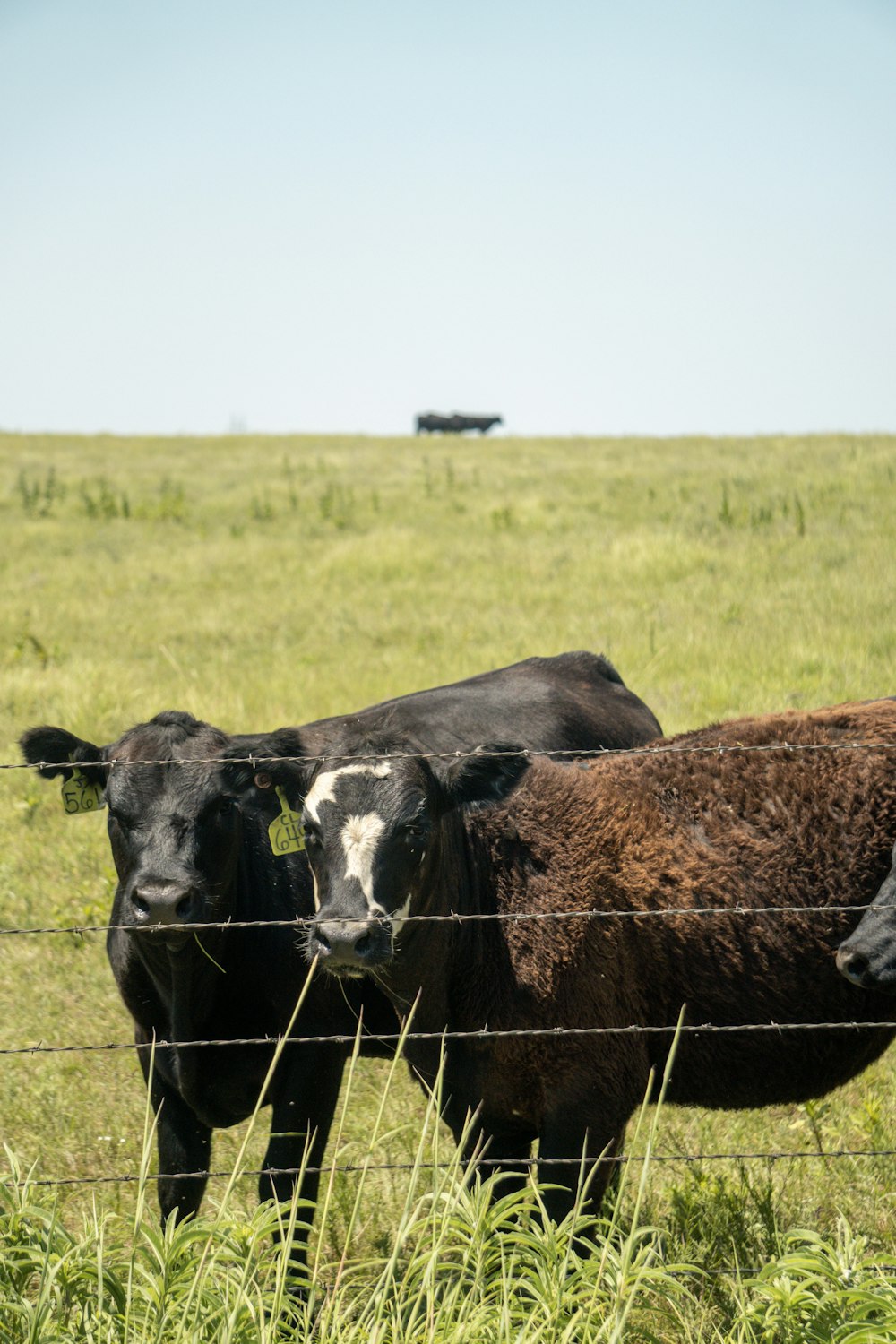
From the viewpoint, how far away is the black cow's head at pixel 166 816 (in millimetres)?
4773

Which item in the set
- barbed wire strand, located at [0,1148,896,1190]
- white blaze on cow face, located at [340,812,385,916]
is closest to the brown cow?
white blaze on cow face, located at [340,812,385,916]

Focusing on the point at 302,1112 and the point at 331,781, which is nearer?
the point at 331,781

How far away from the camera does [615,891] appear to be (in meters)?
4.85

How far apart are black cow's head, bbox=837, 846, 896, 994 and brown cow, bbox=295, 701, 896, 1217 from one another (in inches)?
15.2

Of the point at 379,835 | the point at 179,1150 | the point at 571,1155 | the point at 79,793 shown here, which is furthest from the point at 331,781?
the point at 179,1150

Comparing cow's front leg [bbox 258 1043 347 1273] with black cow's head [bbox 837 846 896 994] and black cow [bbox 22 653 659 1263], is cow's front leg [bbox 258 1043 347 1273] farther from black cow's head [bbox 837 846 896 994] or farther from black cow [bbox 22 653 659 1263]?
black cow's head [bbox 837 846 896 994]

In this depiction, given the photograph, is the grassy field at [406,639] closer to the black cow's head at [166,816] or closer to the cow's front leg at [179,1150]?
the cow's front leg at [179,1150]

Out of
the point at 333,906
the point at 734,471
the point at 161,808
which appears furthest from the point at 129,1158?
the point at 734,471

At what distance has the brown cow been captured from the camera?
4.58 m

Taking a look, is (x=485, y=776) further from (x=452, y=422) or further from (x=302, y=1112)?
(x=452, y=422)

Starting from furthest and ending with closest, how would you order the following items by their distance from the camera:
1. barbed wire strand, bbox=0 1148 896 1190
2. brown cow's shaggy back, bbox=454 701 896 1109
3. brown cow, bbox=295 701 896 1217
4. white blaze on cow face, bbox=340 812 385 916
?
brown cow's shaggy back, bbox=454 701 896 1109
brown cow, bbox=295 701 896 1217
white blaze on cow face, bbox=340 812 385 916
barbed wire strand, bbox=0 1148 896 1190

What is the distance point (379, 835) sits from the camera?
178 inches

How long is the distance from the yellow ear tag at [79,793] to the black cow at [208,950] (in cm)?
3

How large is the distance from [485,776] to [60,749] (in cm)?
185
